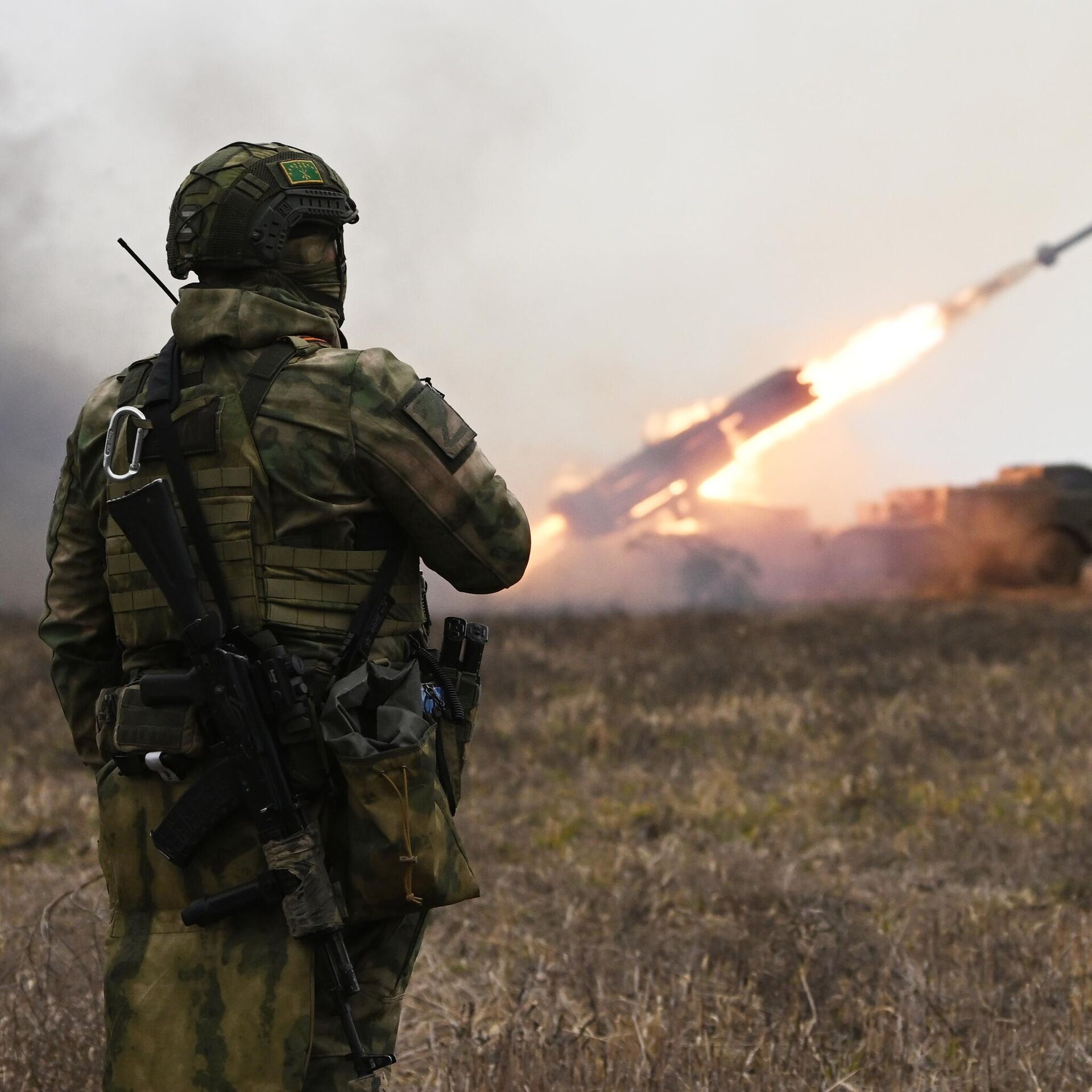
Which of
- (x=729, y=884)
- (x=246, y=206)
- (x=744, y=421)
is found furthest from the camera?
(x=744, y=421)

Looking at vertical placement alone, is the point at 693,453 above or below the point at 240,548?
above

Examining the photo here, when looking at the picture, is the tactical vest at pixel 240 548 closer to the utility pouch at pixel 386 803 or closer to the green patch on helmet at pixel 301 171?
the utility pouch at pixel 386 803

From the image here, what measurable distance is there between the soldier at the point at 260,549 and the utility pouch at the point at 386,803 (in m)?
0.04

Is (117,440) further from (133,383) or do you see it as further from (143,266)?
(143,266)

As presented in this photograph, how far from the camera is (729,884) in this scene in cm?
639

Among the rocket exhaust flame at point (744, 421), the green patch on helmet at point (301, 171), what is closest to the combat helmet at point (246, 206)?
the green patch on helmet at point (301, 171)

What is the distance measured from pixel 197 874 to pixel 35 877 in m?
4.18

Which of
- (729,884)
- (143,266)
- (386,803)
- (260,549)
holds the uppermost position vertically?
(143,266)

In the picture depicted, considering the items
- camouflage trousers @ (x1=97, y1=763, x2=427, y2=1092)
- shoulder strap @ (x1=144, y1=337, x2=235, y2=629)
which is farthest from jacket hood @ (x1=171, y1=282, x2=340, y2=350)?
camouflage trousers @ (x1=97, y1=763, x2=427, y2=1092)

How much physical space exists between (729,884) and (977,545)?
60.9 feet

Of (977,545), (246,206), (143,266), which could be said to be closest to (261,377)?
(246,206)

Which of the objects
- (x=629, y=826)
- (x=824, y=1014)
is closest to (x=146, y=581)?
(x=824, y=1014)

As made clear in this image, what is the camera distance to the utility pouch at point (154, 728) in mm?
2799

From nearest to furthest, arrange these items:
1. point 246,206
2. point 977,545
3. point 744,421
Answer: point 246,206 < point 744,421 < point 977,545
